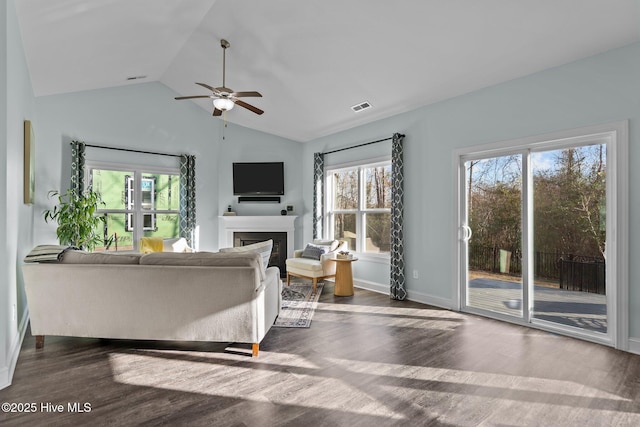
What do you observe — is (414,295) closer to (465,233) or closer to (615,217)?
(465,233)

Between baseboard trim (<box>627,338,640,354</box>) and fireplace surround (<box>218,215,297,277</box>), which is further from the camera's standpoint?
fireplace surround (<box>218,215,297,277</box>)

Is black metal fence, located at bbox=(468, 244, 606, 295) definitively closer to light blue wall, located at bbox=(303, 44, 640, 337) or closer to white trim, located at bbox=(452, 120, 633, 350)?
white trim, located at bbox=(452, 120, 633, 350)

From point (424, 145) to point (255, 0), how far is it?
9.22ft

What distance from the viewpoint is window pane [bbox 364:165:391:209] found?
5.85m

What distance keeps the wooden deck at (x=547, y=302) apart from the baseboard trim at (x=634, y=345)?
236 millimetres

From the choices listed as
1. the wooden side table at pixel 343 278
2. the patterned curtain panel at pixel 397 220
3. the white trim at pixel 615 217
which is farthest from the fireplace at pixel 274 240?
the white trim at pixel 615 217

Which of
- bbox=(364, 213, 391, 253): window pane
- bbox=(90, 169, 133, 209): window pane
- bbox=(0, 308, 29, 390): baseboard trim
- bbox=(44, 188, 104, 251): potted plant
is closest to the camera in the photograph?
bbox=(0, 308, 29, 390): baseboard trim

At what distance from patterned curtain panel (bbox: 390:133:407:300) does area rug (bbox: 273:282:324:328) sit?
46.6 inches

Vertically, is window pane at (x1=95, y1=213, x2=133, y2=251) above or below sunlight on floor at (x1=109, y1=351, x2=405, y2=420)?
above

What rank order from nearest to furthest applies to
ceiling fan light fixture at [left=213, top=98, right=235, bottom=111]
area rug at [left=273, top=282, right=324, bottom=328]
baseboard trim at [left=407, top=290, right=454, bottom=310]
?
1. area rug at [left=273, top=282, right=324, bottom=328]
2. ceiling fan light fixture at [left=213, top=98, right=235, bottom=111]
3. baseboard trim at [left=407, top=290, right=454, bottom=310]

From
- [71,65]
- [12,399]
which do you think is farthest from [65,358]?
[71,65]

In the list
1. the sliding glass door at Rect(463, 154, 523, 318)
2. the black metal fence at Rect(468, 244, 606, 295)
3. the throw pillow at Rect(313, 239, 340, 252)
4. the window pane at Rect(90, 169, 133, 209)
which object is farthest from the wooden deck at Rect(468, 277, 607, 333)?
the window pane at Rect(90, 169, 133, 209)

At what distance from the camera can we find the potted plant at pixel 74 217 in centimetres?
520

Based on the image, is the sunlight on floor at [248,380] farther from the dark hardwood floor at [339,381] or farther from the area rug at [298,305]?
the area rug at [298,305]
